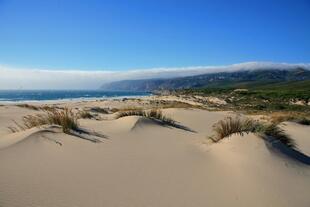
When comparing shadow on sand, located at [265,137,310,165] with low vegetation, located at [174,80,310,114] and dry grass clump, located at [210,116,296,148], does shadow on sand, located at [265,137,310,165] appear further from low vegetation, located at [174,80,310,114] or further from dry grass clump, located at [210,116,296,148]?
low vegetation, located at [174,80,310,114]

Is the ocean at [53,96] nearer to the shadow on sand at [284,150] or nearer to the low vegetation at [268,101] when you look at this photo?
the low vegetation at [268,101]

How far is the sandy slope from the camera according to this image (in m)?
4.07

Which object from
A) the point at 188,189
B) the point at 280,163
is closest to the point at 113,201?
the point at 188,189

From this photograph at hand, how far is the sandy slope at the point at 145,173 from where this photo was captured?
13.4 feet

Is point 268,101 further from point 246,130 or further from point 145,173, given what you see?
point 145,173

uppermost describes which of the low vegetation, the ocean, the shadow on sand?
the shadow on sand

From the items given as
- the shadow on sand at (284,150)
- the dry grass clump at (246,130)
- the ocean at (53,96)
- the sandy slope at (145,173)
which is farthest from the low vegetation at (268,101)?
the ocean at (53,96)

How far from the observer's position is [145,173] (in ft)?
16.4

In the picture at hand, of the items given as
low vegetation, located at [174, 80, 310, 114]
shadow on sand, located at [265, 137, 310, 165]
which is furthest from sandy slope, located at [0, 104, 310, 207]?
low vegetation, located at [174, 80, 310, 114]

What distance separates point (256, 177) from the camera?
4.98 meters

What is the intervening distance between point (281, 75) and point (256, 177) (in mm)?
199661

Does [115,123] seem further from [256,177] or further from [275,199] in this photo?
[275,199]

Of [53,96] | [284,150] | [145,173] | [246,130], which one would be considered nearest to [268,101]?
[246,130]

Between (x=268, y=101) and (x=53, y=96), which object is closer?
(x=268, y=101)
